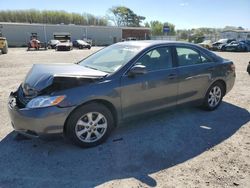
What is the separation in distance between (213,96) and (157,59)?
176 cm

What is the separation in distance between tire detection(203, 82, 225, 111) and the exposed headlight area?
124 inches

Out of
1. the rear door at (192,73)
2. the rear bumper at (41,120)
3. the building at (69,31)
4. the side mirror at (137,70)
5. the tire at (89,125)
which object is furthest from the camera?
the building at (69,31)

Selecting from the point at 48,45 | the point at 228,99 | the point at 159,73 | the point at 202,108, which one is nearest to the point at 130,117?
the point at 159,73

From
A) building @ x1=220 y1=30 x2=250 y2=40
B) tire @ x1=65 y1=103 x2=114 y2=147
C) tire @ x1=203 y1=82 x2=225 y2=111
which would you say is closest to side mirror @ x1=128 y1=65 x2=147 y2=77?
tire @ x1=65 y1=103 x2=114 y2=147

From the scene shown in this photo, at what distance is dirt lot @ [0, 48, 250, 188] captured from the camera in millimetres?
2852

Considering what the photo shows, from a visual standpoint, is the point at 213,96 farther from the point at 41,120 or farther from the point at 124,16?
the point at 124,16

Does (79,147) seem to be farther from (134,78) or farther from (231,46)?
(231,46)

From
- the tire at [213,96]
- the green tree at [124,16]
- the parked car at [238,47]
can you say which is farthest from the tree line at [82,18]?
the tire at [213,96]

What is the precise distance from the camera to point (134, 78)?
12.3 ft

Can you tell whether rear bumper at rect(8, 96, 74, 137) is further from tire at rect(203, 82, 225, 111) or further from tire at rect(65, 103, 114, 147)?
tire at rect(203, 82, 225, 111)

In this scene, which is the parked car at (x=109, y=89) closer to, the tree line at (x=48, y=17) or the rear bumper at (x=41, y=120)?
the rear bumper at (x=41, y=120)

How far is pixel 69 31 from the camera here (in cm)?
4644

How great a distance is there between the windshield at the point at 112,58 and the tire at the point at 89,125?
28.1 inches

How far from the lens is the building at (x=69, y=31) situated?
41.8 m
